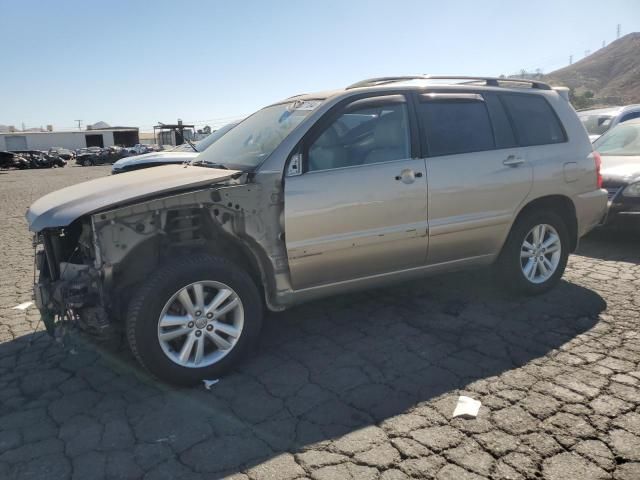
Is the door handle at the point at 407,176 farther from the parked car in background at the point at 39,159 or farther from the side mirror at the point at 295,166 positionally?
the parked car in background at the point at 39,159

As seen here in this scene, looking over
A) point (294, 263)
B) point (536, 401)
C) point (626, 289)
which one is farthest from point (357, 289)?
point (626, 289)

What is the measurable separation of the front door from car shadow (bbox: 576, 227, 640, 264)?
10.9 ft

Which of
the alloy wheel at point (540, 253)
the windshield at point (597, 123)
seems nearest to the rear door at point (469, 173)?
the alloy wheel at point (540, 253)

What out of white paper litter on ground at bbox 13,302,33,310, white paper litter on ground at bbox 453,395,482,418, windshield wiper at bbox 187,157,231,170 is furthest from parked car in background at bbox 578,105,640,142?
white paper litter on ground at bbox 13,302,33,310

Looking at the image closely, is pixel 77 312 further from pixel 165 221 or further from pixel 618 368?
pixel 618 368

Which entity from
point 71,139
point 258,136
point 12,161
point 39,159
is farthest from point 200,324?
point 71,139

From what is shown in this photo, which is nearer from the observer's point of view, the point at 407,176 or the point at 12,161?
the point at 407,176

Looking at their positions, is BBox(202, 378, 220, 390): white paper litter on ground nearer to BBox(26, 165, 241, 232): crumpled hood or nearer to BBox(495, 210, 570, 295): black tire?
BBox(26, 165, 241, 232): crumpled hood

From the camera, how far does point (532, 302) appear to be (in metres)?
4.68

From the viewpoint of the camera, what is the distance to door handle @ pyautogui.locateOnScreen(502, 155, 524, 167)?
437cm

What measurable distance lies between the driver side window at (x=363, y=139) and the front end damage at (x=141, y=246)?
1.61 ft

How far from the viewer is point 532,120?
465 cm

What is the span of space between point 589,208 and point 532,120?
40.1 inches

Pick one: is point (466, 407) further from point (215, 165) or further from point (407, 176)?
point (215, 165)
